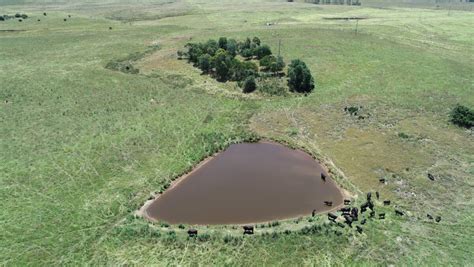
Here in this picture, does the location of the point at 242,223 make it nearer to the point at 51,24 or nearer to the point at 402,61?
the point at 402,61

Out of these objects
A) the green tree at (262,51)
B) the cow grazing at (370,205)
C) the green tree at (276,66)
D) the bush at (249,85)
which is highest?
the green tree at (262,51)

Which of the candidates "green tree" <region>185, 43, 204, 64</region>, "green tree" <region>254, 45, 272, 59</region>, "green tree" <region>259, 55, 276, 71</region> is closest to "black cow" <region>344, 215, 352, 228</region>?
"green tree" <region>259, 55, 276, 71</region>

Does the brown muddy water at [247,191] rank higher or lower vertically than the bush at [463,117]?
lower

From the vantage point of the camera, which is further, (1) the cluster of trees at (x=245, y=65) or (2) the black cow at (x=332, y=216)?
(1) the cluster of trees at (x=245, y=65)

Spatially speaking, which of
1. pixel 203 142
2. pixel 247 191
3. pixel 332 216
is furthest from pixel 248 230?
pixel 203 142

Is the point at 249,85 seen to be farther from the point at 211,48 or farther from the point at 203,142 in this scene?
the point at 211,48

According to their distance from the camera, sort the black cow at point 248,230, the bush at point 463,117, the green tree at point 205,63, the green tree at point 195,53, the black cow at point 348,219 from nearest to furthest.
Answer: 1. the black cow at point 248,230
2. the black cow at point 348,219
3. the bush at point 463,117
4. the green tree at point 205,63
5. the green tree at point 195,53

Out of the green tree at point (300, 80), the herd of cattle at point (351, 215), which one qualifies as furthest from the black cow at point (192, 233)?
the green tree at point (300, 80)

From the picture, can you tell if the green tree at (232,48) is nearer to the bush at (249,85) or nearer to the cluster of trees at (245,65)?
the cluster of trees at (245,65)
